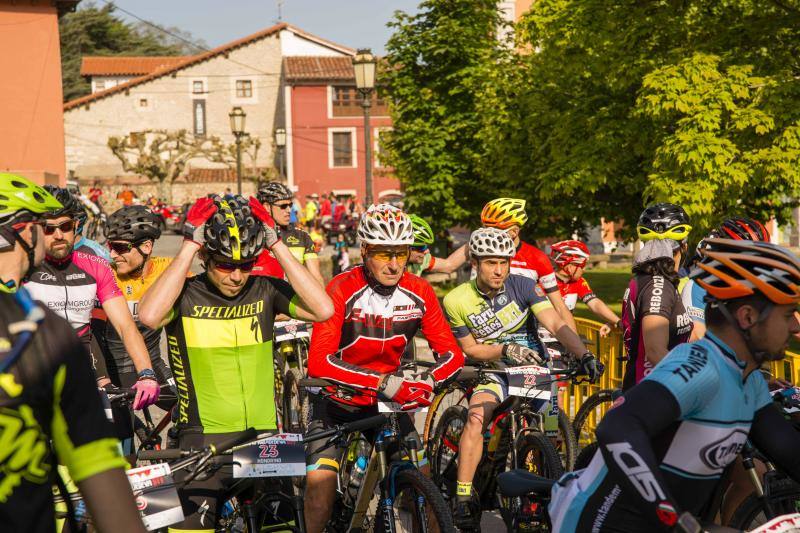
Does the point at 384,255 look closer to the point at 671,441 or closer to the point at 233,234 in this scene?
the point at 233,234

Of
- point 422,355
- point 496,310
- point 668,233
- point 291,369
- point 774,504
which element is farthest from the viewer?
point 422,355

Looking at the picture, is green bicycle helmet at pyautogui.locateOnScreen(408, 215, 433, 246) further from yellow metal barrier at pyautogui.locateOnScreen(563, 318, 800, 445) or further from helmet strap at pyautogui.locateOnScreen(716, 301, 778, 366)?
helmet strap at pyautogui.locateOnScreen(716, 301, 778, 366)

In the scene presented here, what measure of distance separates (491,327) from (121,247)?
9.60 ft

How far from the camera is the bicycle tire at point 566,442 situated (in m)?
6.98

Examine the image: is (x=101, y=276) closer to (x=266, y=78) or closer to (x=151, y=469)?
(x=151, y=469)

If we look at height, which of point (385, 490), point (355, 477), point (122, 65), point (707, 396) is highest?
point (122, 65)

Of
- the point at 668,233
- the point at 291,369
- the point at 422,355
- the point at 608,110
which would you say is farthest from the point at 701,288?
the point at 608,110

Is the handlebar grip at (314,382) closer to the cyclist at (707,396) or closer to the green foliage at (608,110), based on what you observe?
the cyclist at (707,396)

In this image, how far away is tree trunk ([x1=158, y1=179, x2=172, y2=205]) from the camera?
59.0 metres

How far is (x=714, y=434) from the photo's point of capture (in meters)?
2.96

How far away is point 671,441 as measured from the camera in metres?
2.94

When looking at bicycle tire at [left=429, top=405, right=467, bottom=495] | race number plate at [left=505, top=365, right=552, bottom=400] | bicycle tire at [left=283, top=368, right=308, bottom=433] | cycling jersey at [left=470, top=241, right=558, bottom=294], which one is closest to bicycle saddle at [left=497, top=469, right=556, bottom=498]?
race number plate at [left=505, top=365, right=552, bottom=400]

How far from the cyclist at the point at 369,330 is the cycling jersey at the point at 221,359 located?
19.9 inches

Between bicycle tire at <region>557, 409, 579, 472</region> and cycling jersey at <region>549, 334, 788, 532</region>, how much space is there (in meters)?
3.76
